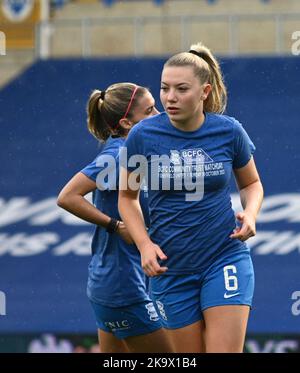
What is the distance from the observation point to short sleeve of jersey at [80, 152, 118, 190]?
5.44m

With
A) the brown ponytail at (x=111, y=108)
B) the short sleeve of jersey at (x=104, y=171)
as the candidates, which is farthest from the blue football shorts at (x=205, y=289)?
the brown ponytail at (x=111, y=108)

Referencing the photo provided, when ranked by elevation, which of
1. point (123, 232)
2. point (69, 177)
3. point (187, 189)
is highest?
point (69, 177)

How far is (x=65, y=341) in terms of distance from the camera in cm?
998

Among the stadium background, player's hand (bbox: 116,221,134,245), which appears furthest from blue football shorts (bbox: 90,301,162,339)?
the stadium background

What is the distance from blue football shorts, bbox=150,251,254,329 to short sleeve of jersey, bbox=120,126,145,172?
50cm

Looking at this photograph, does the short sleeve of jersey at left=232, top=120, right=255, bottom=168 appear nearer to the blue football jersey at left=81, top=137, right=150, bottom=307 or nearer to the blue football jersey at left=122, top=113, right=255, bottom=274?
the blue football jersey at left=122, top=113, right=255, bottom=274

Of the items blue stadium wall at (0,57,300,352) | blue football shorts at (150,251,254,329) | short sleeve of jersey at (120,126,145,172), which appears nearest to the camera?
blue football shorts at (150,251,254,329)

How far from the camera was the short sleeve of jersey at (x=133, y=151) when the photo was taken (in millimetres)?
4871

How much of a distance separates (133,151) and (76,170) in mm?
5979

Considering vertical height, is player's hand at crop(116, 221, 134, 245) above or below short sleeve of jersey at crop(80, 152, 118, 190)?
below

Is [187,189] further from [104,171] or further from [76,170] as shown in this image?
[76,170]

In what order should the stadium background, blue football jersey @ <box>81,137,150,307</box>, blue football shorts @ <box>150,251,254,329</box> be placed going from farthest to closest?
the stadium background
blue football jersey @ <box>81,137,150,307</box>
blue football shorts @ <box>150,251,254,329</box>

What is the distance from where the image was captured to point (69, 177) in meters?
10.8

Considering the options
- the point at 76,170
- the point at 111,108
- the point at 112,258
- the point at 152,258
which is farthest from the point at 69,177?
the point at 152,258
